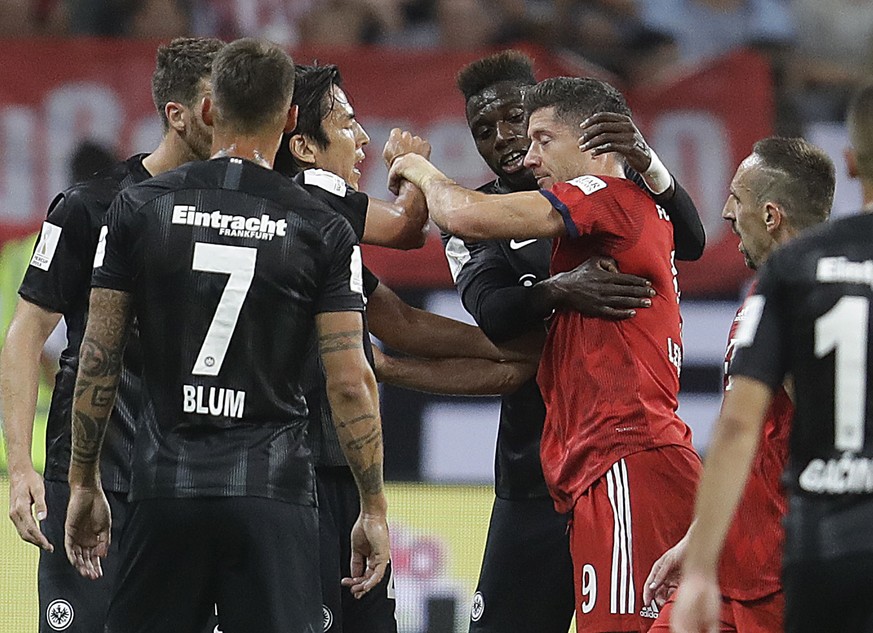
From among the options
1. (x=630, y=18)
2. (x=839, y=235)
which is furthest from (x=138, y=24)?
(x=839, y=235)

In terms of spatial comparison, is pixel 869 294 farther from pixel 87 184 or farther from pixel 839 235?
pixel 87 184

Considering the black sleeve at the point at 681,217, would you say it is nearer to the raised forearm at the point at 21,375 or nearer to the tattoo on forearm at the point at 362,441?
the tattoo on forearm at the point at 362,441

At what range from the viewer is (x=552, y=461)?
183 inches

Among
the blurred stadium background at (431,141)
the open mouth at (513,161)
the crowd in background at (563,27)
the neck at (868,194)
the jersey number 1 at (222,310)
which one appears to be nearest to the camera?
the neck at (868,194)

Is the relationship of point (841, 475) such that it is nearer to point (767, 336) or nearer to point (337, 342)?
point (767, 336)

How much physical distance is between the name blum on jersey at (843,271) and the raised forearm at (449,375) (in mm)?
2235

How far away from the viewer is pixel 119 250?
394 cm

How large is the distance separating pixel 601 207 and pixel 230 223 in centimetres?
124

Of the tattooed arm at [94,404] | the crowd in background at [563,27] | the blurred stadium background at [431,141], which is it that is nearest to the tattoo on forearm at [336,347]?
the tattooed arm at [94,404]

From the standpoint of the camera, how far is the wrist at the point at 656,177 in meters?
4.74

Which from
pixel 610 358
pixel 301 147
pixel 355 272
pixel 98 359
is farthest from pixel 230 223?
pixel 610 358

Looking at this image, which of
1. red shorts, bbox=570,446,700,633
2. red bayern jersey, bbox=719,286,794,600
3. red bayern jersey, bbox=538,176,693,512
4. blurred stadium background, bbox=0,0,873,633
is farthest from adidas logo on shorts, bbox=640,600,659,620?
blurred stadium background, bbox=0,0,873,633

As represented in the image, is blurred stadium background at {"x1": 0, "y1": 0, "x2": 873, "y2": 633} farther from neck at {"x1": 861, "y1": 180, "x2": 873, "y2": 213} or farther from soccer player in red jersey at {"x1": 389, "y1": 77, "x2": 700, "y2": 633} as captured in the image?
neck at {"x1": 861, "y1": 180, "x2": 873, "y2": 213}

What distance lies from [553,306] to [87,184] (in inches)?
61.3
